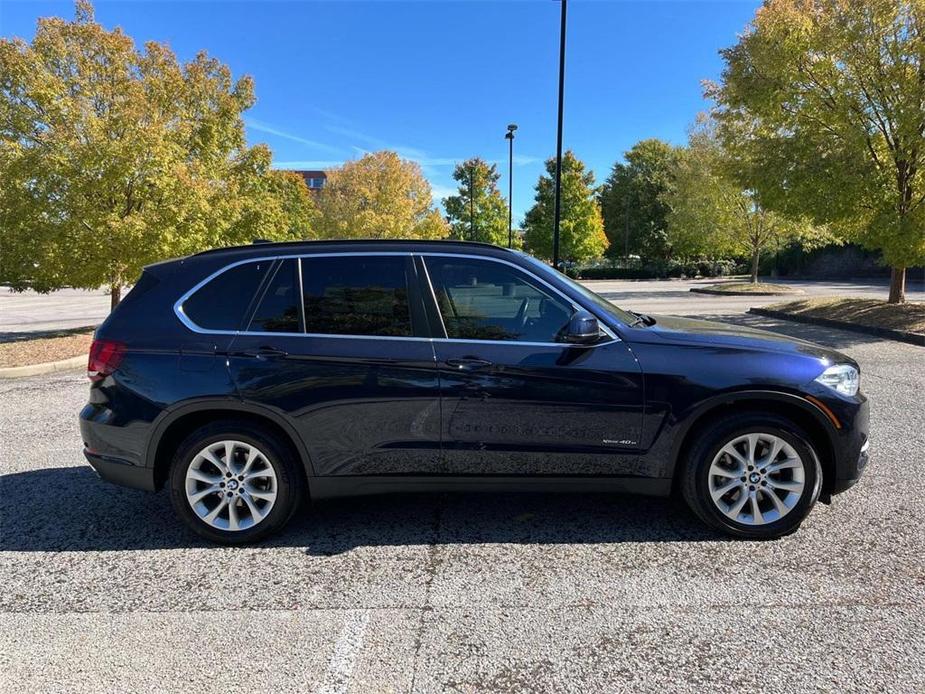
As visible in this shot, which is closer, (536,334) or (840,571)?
(840,571)

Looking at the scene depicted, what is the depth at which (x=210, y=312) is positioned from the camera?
355 cm

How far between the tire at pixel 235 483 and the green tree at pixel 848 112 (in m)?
12.7

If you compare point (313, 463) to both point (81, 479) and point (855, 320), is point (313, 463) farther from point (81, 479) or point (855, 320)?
point (855, 320)

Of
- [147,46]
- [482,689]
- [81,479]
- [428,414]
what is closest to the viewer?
[482,689]

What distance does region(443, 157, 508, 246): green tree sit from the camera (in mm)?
46688

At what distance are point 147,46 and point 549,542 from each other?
13.5m

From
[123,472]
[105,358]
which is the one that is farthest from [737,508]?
[105,358]

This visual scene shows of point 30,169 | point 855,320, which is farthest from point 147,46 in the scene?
point 855,320

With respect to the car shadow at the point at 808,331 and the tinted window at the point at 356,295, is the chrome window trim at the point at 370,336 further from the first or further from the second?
the car shadow at the point at 808,331

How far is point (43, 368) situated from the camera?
8.88 m

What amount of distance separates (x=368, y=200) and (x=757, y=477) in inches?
1214

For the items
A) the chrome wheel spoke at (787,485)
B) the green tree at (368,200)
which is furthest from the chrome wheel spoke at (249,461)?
the green tree at (368,200)

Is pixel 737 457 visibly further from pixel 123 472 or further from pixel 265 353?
pixel 123 472

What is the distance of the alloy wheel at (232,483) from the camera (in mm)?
3455
